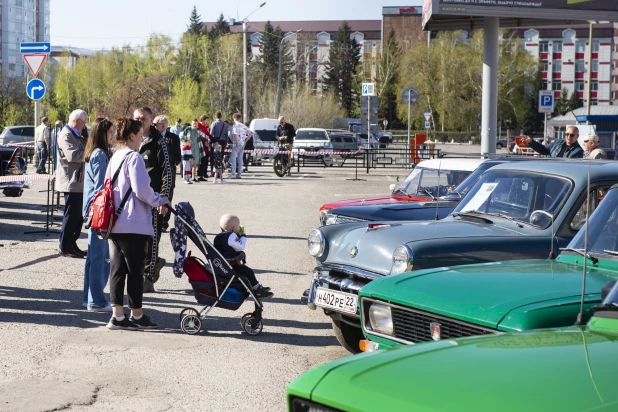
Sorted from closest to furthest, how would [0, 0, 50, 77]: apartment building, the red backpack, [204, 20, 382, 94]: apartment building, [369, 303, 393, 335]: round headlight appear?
[369, 303, 393, 335]: round headlight < the red backpack < [204, 20, 382, 94]: apartment building < [0, 0, 50, 77]: apartment building

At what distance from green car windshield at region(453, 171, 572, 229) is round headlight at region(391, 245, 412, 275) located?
3.77ft

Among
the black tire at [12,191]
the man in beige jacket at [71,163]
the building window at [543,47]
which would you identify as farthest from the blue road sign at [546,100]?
the building window at [543,47]

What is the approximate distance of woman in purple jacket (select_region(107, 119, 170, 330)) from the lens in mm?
7840

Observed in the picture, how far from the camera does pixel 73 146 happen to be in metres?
11.3

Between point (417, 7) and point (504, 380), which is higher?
point (417, 7)

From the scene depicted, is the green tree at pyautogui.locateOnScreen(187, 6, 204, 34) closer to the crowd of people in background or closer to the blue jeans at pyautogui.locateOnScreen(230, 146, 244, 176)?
the blue jeans at pyautogui.locateOnScreen(230, 146, 244, 176)

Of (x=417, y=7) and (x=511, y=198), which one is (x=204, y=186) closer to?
(x=511, y=198)

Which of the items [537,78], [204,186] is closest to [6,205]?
[204,186]

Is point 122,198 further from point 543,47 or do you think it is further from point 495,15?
point 543,47

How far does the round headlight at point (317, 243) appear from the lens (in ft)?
25.6

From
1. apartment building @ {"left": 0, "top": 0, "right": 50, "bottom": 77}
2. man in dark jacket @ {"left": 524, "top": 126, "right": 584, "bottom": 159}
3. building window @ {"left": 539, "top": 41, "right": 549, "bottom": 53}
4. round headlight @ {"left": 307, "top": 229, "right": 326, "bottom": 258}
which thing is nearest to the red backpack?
round headlight @ {"left": 307, "top": 229, "right": 326, "bottom": 258}

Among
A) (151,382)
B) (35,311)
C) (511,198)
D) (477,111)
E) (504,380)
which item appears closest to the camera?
(504,380)

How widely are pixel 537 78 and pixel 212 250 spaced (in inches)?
4358

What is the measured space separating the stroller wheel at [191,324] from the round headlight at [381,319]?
9.75 ft
